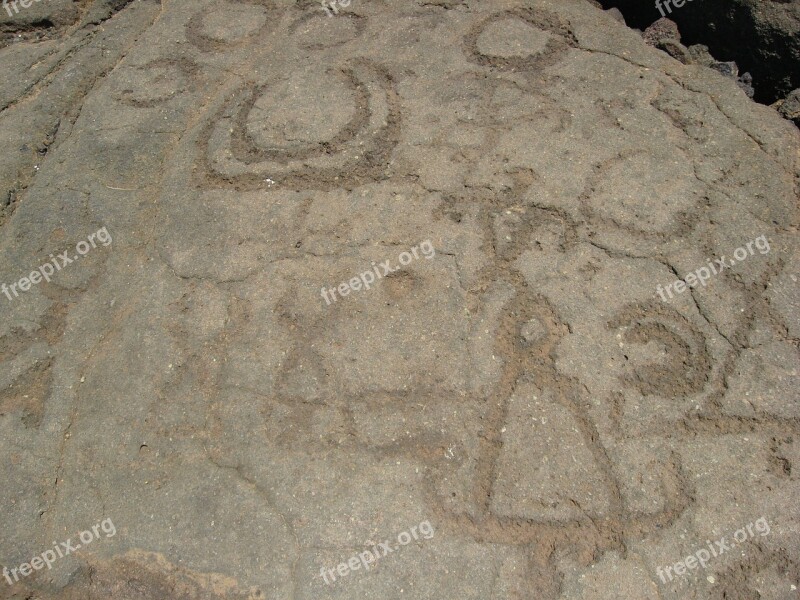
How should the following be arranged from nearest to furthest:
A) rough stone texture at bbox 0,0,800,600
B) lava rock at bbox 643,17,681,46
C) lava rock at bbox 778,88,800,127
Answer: rough stone texture at bbox 0,0,800,600
lava rock at bbox 778,88,800,127
lava rock at bbox 643,17,681,46

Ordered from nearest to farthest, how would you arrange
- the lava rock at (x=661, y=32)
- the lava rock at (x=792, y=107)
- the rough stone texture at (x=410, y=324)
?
the rough stone texture at (x=410, y=324), the lava rock at (x=792, y=107), the lava rock at (x=661, y=32)

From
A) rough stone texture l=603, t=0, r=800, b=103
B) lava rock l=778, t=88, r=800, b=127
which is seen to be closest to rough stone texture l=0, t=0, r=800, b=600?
lava rock l=778, t=88, r=800, b=127

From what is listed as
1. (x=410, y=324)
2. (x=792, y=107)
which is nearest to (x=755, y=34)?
(x=792, y=107)

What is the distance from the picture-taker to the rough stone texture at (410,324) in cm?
210

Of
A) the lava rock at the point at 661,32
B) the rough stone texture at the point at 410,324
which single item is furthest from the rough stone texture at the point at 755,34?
the rough stone texture at the point at 410,324

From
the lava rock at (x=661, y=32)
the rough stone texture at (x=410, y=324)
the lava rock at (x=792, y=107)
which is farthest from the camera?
the lava rock at (x=661, y=32)

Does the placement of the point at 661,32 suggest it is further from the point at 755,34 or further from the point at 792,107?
the point at 792,107

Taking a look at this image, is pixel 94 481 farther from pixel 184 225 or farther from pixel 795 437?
pixel 795 437

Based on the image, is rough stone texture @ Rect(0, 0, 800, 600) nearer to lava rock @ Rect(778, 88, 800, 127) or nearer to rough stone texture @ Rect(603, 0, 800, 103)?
lava rock @ Rect(778, 88, 800, 127)

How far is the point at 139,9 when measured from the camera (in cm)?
372

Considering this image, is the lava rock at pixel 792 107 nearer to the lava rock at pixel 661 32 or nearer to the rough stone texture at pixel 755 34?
the rough stone texture at pixel 755 34

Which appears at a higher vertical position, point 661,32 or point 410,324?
point 661,32

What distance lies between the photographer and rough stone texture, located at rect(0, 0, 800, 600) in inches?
82.5

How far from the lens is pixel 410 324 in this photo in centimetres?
244
